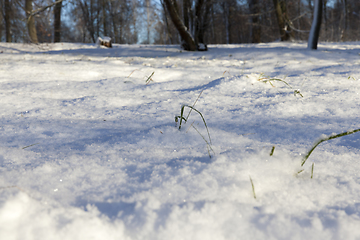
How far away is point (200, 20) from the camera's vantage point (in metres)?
6.79

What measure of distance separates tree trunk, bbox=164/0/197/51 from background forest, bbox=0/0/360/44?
0.59 m

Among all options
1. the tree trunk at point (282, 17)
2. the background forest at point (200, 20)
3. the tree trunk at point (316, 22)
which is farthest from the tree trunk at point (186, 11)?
the tree trunk at point (282, 17)

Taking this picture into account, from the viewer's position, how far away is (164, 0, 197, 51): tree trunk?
556 cm

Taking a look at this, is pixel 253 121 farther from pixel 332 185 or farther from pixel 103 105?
pixel 103 105

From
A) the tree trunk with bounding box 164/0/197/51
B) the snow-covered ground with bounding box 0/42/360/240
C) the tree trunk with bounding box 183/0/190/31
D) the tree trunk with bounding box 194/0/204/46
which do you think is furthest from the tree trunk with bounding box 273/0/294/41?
the snow-covered ground with bounding box 0/42/360/240

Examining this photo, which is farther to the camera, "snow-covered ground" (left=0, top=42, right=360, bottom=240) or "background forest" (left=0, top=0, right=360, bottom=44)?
"background forest" (left=0, top=0, right=360, bottom=44)

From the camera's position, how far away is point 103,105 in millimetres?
1514

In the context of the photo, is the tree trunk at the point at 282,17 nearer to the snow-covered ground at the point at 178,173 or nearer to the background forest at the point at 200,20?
the background forest at the point at 200,20

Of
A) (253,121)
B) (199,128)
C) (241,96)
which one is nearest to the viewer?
(199,128)

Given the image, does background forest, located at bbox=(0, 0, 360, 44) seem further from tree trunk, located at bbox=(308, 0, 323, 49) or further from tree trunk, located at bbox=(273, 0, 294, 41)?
tree trunk, located at bbox=(308, 0, 323, 49)

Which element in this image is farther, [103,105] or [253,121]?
[103,105]

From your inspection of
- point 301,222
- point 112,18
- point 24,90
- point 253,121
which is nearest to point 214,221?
point 301,222

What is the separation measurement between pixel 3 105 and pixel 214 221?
1565 millimetres

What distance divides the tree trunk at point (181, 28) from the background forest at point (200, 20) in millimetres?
594
